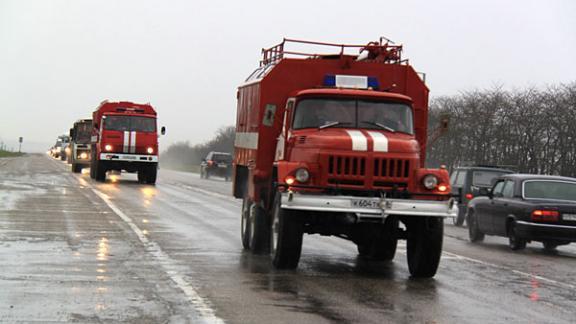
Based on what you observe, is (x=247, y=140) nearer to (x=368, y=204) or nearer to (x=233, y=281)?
(x=368, y=204)

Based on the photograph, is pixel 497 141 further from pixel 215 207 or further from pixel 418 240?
pixel 418 240

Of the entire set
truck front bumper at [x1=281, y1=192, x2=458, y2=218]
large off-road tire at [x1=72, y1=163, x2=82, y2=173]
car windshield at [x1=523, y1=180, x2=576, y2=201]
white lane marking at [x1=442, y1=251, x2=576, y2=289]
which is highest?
car windshield at [x1=523, y1=180, x2=576, y2=201]

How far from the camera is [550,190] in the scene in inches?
677

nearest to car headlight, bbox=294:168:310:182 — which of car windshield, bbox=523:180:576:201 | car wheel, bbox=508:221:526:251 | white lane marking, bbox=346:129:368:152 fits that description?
white lane marking, bbox=346:129:368:152

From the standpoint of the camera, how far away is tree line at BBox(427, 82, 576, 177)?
37.9 metres

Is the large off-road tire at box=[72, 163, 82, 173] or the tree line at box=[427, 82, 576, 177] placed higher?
the tree line at box=[427, 82, 576, 177]

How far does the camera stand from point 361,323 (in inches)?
327

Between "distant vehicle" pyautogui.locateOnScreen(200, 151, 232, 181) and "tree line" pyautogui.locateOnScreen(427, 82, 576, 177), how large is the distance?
1523cm

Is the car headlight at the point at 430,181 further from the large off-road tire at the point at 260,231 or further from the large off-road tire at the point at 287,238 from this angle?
the large off-road tire at the point at 260,231

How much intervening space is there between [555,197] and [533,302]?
7.41 metres

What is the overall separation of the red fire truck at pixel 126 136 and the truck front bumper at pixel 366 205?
27.4 meters

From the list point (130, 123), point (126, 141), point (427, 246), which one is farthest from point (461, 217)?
point (130, 123)

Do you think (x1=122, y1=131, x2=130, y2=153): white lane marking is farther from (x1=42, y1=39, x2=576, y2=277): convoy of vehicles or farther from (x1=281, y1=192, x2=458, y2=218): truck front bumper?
(x1=281, y1=192, x2=458, y2=218): truck front bumper

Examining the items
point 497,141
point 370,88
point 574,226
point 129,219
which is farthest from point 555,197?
point 497,141
